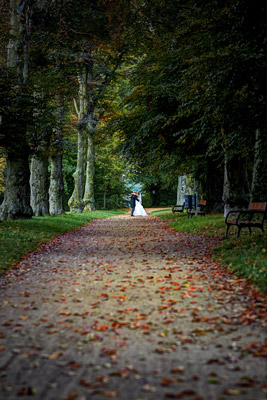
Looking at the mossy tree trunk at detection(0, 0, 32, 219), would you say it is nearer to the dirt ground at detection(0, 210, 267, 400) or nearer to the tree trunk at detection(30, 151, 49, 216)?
Result: the tree trunk at detection(30, 151, 49, 216)

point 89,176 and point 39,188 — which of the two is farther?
point 89,176

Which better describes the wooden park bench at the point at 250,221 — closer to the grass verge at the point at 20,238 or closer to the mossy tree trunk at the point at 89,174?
the grass verge at the point at 20,238

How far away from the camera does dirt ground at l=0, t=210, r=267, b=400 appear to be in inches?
112

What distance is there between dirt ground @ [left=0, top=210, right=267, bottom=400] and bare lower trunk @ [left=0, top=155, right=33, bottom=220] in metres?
8.36

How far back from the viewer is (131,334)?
155 inches

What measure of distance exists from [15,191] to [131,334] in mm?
12582

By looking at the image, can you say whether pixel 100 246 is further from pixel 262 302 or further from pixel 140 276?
pixel 262 302

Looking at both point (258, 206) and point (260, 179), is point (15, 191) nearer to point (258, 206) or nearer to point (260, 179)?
point (260, 179)


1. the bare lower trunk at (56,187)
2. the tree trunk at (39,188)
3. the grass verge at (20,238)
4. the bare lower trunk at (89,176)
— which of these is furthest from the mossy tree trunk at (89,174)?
Result: the grass verge at (20,238)

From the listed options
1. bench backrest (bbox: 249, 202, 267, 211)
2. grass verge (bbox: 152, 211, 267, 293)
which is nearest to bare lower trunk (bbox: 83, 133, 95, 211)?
bench backrest (bbox: 249, 202, 267, 211)

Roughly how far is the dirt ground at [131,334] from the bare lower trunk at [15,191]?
8363mm

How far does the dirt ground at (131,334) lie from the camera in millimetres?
2848

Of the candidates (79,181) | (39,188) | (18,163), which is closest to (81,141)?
(79,181)

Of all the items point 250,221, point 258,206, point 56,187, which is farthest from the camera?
point 56,187
